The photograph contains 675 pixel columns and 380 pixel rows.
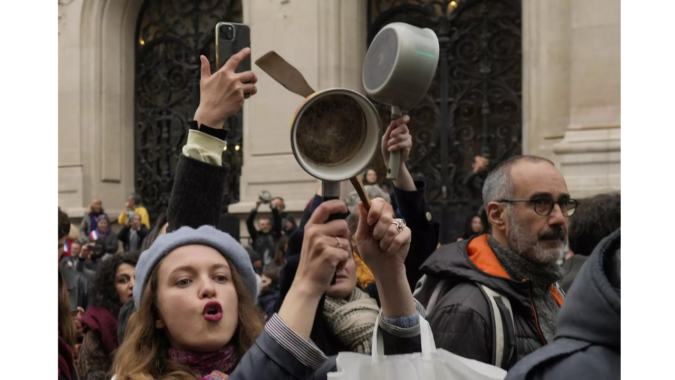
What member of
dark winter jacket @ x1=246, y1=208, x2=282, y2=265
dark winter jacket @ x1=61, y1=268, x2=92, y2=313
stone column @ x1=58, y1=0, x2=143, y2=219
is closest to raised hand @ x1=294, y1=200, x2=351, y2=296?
dark winter jacket @ x1=61, y1=268, x2=92, y2=313

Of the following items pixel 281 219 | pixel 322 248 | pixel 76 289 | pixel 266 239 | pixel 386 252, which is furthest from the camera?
pixel 281 219

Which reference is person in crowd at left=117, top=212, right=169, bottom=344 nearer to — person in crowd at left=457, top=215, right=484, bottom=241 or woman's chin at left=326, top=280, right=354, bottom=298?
woman's chin at left=326, top=280, right=354, bottom=298

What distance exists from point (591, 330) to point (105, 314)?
3979 mm

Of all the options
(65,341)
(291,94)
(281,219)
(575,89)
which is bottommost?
(65,341)

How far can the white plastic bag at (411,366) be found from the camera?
194cm

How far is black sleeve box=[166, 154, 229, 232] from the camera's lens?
2.70 m

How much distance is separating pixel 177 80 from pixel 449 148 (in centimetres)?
596

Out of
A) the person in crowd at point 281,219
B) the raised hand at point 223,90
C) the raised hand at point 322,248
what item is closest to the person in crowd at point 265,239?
the person in crowd at point 281,219

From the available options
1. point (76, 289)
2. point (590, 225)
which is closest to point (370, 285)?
point (590, 225)

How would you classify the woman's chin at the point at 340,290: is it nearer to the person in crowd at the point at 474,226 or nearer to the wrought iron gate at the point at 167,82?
the person in crowd at the point at 474,226

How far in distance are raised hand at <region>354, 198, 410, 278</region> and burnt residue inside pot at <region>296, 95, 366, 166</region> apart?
0.14m

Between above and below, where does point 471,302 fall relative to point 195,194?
below

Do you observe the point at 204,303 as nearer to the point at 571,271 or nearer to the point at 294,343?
the point at 294,343

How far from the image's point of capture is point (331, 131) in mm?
1948
